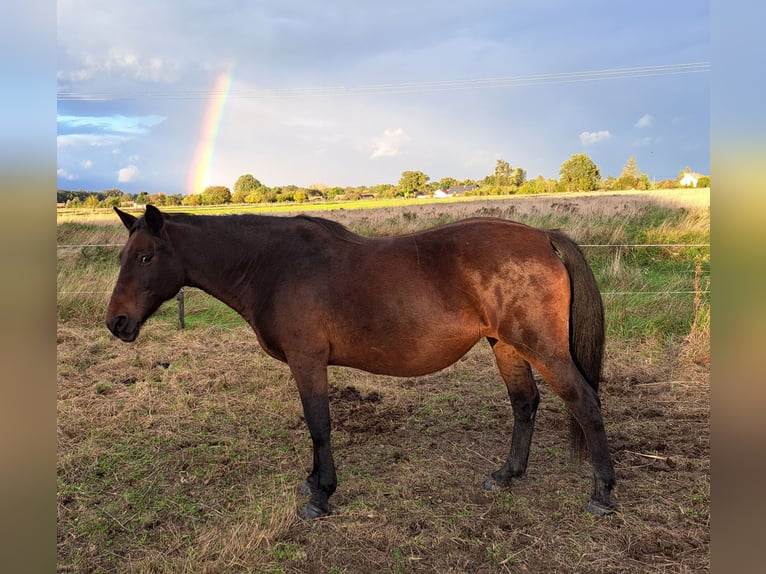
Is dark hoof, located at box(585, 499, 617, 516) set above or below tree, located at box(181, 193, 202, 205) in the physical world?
below

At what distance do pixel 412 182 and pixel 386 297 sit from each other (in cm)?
2867

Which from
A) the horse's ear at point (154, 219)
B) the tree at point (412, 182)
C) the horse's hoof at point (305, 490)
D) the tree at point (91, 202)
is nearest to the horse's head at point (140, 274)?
the horse's ear at point (154, 219)

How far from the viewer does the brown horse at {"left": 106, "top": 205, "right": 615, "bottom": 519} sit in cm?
334

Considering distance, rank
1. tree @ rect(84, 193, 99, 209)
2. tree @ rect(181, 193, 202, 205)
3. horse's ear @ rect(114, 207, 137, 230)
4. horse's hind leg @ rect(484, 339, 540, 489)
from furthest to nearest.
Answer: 1. tree @ rect(181, 193, 202, 205)
2. tree @ rect(84, 193, 99, 209)
3. horse's hind leg @ rect(484, 339, 540, 489)
4. horse's ear @ rect(114, 207, 137, 230)

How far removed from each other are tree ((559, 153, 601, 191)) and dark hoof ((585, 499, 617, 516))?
29661 mm

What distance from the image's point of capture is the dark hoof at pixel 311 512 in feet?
11.1

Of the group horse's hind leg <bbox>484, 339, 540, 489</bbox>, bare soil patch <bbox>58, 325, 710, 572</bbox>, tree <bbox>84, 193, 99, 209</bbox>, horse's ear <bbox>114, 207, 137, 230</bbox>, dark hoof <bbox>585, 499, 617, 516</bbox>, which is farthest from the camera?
tree <bbox>84, 193, 99, 209</bbox>

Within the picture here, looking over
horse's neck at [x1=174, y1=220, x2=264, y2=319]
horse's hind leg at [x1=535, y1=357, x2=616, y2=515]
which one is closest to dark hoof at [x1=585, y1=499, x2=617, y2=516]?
horse's hind leg at [x1=535, y1=357, x2=616, y2=515]

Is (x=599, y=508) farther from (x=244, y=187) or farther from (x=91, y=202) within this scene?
(x=244, y=187)

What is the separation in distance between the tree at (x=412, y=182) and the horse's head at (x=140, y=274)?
28222 mm

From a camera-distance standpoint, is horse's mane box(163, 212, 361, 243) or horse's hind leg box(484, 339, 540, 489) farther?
horse's hind leg box(484, 339, 540, 489)

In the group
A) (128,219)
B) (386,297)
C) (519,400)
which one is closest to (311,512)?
(386,297)

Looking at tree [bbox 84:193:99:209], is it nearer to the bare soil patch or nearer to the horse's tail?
the bare soil patch

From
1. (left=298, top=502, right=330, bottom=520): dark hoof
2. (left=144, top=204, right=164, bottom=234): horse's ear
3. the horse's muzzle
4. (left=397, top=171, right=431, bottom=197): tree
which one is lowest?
(left=298, top=502, right=330, bottom=520): dark hoof
